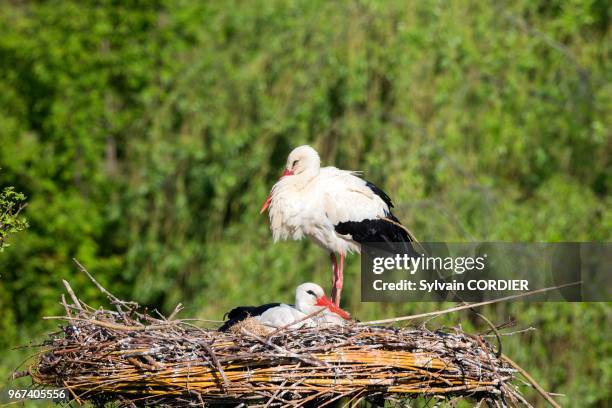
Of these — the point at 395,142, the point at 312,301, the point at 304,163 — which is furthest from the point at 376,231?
the point at 395,142

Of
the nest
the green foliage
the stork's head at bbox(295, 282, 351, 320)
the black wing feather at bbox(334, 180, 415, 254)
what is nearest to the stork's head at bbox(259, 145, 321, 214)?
the black wing feather at bbox(334, 180, 415, 254)

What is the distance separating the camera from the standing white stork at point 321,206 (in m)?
6.69

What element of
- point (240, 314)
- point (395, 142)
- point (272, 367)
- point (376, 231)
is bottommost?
point (272, 367)

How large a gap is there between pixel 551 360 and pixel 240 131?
13.3 feet

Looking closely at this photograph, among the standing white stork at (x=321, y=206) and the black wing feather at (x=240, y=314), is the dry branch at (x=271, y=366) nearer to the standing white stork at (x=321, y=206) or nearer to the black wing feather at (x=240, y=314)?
the black wing feather at (x=240, y=314)

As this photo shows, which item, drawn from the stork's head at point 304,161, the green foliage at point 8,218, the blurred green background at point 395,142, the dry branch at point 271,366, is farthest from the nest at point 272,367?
the blurred green background at point 395,142

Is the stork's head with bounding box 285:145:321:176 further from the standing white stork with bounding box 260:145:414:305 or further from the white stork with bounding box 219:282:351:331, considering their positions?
the white stork with bounding box 219:282:351:331

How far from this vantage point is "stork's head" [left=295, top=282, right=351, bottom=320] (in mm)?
5965

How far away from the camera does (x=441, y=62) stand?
10.9 metres

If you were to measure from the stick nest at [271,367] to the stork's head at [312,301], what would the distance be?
0.73m

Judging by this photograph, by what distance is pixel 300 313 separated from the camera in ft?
19.3

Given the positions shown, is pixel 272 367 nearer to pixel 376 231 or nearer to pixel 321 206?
pixel 321 206

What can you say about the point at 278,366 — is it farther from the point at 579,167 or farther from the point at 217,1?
the point at 217,1

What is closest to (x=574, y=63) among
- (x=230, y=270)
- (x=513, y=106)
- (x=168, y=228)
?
(x=513, y=106)
